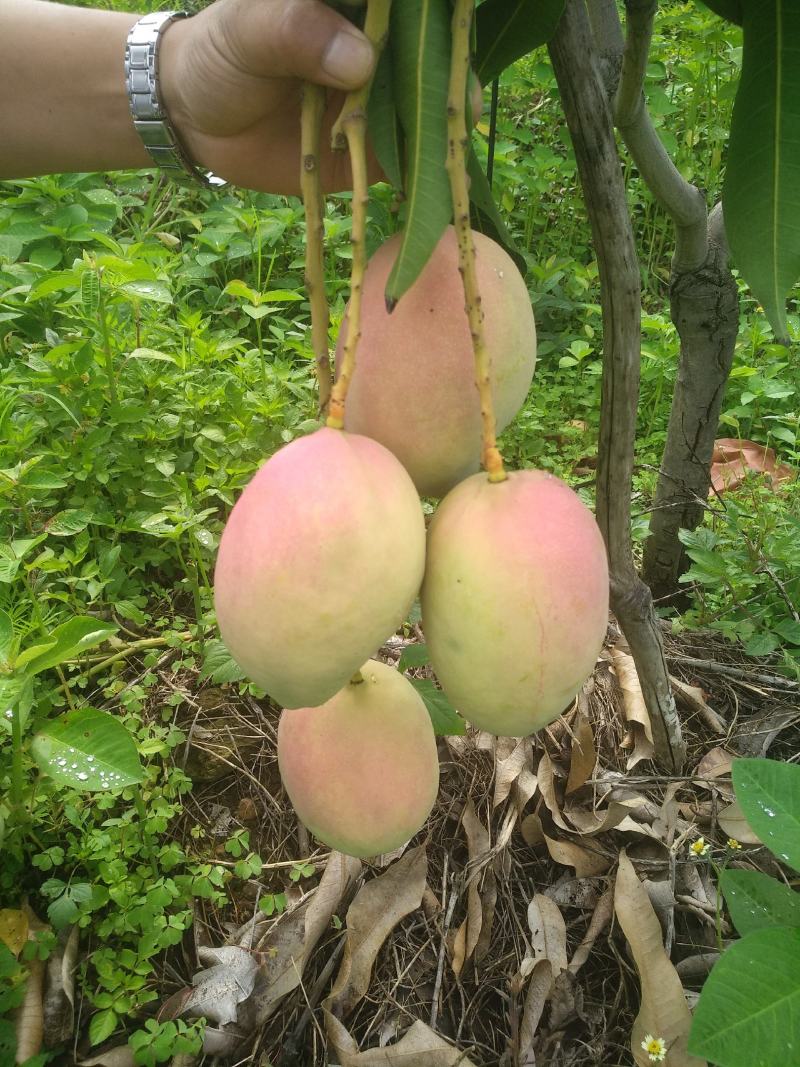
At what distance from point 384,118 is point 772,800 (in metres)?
0.93

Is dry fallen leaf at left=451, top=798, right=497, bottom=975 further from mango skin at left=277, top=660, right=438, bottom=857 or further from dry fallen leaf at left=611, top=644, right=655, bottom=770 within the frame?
mango skin at left=277, top=660, right=438, bottom=857

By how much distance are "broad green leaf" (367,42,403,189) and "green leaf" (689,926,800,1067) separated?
0.92 metres

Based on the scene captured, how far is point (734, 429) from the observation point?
263 centimetres

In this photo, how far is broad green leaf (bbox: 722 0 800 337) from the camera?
0.75 meters

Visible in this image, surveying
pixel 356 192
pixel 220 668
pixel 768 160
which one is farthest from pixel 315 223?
pixel 220 668

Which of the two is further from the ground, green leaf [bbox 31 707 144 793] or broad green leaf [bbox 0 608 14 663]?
broad green leaf [bbox 0 608 14 663]

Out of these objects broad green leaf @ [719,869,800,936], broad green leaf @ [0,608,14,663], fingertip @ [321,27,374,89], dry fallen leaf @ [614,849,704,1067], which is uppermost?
fingertip @ [321,27,374,89]

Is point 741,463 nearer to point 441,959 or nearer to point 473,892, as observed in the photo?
point 473,892

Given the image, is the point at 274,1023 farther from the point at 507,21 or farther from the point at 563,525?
the point at 507,21

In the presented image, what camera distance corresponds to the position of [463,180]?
0.62 m

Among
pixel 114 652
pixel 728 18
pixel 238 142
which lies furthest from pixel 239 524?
pixel 114 652

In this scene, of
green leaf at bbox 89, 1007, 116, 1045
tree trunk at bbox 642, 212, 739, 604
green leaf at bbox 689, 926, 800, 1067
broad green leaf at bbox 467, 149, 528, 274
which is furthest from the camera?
tree trunk at bbox 642, 212, 739, 604

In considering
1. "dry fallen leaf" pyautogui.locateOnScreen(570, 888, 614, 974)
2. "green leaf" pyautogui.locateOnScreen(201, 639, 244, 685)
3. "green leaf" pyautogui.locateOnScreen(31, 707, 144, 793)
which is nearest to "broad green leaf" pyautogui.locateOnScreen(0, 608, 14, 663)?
"green leaf" pyautogui.locateOnScreen(31, 707, 144, 793)

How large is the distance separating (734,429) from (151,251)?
1809mm
